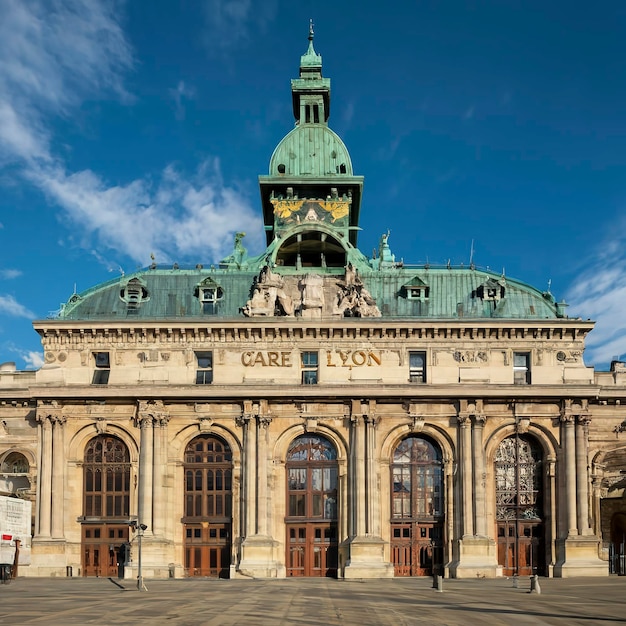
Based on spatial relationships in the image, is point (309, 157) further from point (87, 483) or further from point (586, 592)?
point (586, 592)

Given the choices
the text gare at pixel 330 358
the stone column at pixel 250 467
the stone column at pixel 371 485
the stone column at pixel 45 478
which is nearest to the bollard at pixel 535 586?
the stone column at pixel 371 485

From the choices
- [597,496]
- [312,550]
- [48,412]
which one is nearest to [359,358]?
[312,550]

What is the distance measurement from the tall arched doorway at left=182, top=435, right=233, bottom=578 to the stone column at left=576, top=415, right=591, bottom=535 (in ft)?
76.2

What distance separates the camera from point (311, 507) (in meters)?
68.9

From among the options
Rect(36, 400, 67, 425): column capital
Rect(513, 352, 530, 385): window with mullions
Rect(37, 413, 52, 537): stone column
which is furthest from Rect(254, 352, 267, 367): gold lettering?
Rect(513, 352, 530, 385): window with mullions

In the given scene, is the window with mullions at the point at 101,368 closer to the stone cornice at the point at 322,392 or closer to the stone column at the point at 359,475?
the stone cornice at the point at 322,392

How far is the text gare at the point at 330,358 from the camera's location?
6988cm

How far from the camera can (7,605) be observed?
42.4 metres

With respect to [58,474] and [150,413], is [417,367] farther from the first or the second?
[58,474]

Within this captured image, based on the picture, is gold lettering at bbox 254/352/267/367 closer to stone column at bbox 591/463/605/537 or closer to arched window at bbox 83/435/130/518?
arched window at bbox 83/435/130/518

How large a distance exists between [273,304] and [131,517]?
681 inches

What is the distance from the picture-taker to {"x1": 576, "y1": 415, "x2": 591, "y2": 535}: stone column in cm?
6725

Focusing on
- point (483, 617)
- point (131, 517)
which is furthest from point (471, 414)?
point (483, 617)

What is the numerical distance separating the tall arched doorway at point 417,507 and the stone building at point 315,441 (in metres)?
0.12
